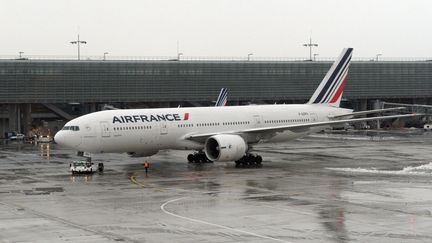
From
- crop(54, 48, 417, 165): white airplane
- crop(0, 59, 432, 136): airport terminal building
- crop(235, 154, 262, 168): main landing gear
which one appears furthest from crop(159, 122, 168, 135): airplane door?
crop(0, 59, 432, 136): airport terminal building

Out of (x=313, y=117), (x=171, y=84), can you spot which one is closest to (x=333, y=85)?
(x=313, y=117)

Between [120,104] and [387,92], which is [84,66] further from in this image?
[387,92]

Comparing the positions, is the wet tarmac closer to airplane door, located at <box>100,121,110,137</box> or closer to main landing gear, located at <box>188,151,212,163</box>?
main landing gear, located at <box>188,151,212,163</box>

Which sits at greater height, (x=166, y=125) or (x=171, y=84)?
(x=171, y=84)

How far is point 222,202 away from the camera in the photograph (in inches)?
1145

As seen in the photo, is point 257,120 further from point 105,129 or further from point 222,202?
point 222,202

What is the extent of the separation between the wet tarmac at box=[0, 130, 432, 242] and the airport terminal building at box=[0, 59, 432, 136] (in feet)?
204

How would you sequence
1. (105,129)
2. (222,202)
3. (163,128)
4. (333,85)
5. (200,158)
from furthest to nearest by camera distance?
(333,85), (200,158), (163,128), (105,129), (222,202)

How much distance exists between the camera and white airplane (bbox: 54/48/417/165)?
1731 inches

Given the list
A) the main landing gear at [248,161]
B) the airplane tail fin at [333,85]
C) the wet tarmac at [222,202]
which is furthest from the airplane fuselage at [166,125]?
the airplane tail fin at [333,85]

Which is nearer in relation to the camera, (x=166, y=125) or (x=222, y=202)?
(x=222, y=202)

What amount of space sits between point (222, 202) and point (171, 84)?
9114 cm

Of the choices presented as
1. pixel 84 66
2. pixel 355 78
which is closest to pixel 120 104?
pixel 84 66

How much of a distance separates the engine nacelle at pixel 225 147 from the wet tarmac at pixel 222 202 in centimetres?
101
